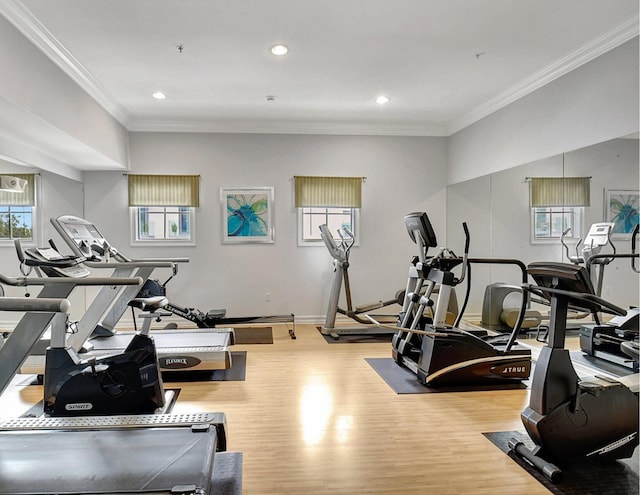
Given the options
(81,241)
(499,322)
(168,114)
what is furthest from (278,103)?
(499,322)

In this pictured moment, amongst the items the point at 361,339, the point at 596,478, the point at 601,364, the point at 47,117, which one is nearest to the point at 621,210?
the point at 601,364

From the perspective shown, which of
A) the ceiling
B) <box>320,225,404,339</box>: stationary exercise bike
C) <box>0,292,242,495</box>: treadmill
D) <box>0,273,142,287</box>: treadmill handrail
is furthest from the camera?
<box>320,225,404,339</box>: stationary exercise bike

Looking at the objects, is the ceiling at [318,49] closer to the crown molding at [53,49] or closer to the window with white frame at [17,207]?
the crown molding at [53,49]

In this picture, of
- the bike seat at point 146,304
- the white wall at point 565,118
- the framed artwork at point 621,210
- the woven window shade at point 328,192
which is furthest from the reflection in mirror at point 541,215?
the bike seat at point 146,304

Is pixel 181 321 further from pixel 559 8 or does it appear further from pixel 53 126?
pixel 559 8

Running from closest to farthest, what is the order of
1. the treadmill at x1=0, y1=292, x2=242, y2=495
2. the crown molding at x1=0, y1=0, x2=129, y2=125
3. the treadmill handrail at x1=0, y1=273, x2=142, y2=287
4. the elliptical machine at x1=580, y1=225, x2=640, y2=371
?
1. the treadmill at x1=0, y1=292, x2=242, y2=495
2. the treadmill handrail at x1=0, y1=273, x2=142, y2=287
3. the crown molding at x1=0, y1=0, x2=129, y2=125
4. the elliptical machine at x1=580, y1=225, x2=640, y2=371

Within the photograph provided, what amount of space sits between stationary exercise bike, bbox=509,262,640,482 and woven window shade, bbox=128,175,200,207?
4.82m

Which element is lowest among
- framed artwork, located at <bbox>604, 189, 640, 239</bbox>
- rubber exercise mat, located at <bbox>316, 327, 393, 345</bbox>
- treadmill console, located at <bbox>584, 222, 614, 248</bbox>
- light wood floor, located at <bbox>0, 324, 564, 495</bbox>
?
light wood floor, located at <bbox>0, 324, 564, 495</bbox>

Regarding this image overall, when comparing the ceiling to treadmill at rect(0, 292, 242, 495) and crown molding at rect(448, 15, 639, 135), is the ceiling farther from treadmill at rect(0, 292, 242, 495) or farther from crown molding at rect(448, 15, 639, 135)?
treadmill at rect(0, 292, 242, 495)

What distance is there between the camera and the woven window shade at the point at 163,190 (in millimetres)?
5980

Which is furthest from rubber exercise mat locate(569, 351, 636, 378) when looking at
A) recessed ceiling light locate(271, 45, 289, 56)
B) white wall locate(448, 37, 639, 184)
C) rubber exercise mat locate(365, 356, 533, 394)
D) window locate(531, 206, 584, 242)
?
recessed ceiling light locate(271, 45, 289, 56)

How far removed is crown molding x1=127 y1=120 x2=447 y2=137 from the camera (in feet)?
19.7

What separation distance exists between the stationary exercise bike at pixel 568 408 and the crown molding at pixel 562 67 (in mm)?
2253

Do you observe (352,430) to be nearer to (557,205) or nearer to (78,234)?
(78,234)
